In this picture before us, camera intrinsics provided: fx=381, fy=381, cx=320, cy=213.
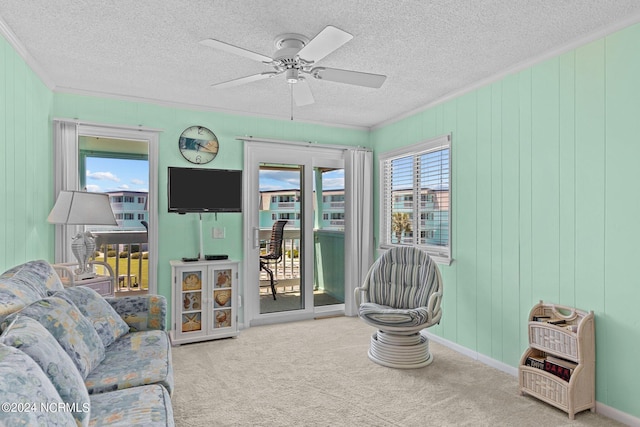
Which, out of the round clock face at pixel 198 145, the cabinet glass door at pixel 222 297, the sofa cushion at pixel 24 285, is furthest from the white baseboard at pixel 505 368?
the sofa cushion at pixel 24 285

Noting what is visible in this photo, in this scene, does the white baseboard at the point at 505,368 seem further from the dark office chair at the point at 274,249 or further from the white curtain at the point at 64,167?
the white curtain at the point at 64,167

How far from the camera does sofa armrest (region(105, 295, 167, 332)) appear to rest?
2709 mm

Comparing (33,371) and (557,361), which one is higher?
(33,371)

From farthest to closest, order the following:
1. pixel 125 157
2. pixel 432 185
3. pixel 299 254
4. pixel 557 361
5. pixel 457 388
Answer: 1. pixel 299 254
2. pixel 125 157
3. pixel 432 185
4. pixel 457 388
5. pixel 557 361

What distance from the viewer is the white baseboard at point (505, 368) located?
2.32m

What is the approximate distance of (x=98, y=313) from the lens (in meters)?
2.39

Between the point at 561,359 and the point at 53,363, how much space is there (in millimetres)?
2910

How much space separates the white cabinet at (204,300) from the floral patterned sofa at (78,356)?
104cm

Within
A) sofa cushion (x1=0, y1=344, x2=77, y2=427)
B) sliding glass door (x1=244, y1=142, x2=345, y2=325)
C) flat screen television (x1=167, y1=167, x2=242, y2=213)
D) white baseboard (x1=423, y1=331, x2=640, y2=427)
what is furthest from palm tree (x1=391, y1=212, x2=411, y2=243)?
sofa cushion (x1=0, y1=344, x2=77, y2=427)

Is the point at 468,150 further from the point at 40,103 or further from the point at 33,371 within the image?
the point at 40,103

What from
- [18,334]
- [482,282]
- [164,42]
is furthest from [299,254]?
[18,334]

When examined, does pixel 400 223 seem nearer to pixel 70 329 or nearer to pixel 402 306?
pixel 402 306

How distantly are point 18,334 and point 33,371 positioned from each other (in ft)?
0.94

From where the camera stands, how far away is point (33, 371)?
3.96 feet
